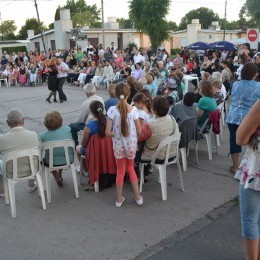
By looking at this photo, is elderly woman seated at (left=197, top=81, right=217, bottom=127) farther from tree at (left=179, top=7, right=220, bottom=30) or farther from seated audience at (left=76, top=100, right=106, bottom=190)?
tree at (left=179, top=7, right=220, bottom=30)

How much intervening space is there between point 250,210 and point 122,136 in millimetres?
1994

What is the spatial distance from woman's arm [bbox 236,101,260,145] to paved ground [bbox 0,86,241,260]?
1.40m

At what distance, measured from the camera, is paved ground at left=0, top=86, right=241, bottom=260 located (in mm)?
3693

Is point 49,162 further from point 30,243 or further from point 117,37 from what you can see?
point 117,37

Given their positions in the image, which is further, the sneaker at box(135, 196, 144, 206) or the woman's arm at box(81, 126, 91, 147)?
the woman's arm at box(81, 126, 91, 147)

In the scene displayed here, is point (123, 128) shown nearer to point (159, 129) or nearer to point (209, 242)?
point (159, 129)

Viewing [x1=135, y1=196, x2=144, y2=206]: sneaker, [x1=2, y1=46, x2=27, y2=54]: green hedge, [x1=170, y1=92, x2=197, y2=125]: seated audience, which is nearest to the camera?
[x1=135, y1=196, x2=144, y2=206]: sneaker

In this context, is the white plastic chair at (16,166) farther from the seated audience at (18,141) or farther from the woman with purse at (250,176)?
the woman with purse at (250,176)

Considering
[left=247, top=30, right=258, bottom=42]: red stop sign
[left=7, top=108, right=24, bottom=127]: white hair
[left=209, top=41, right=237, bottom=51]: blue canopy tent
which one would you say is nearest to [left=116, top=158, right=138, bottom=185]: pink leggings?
[left=7, top=108, right=24, bottom=127]: white hair

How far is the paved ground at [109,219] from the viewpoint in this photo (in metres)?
3.69

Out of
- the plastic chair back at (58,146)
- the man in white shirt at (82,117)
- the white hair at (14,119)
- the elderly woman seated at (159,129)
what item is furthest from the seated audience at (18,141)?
the man in white shirt at (82,117)

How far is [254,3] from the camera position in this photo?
3597 cm

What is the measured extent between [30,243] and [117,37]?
37.9 metres

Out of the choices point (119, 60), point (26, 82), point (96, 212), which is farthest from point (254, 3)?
point (96, 212)
